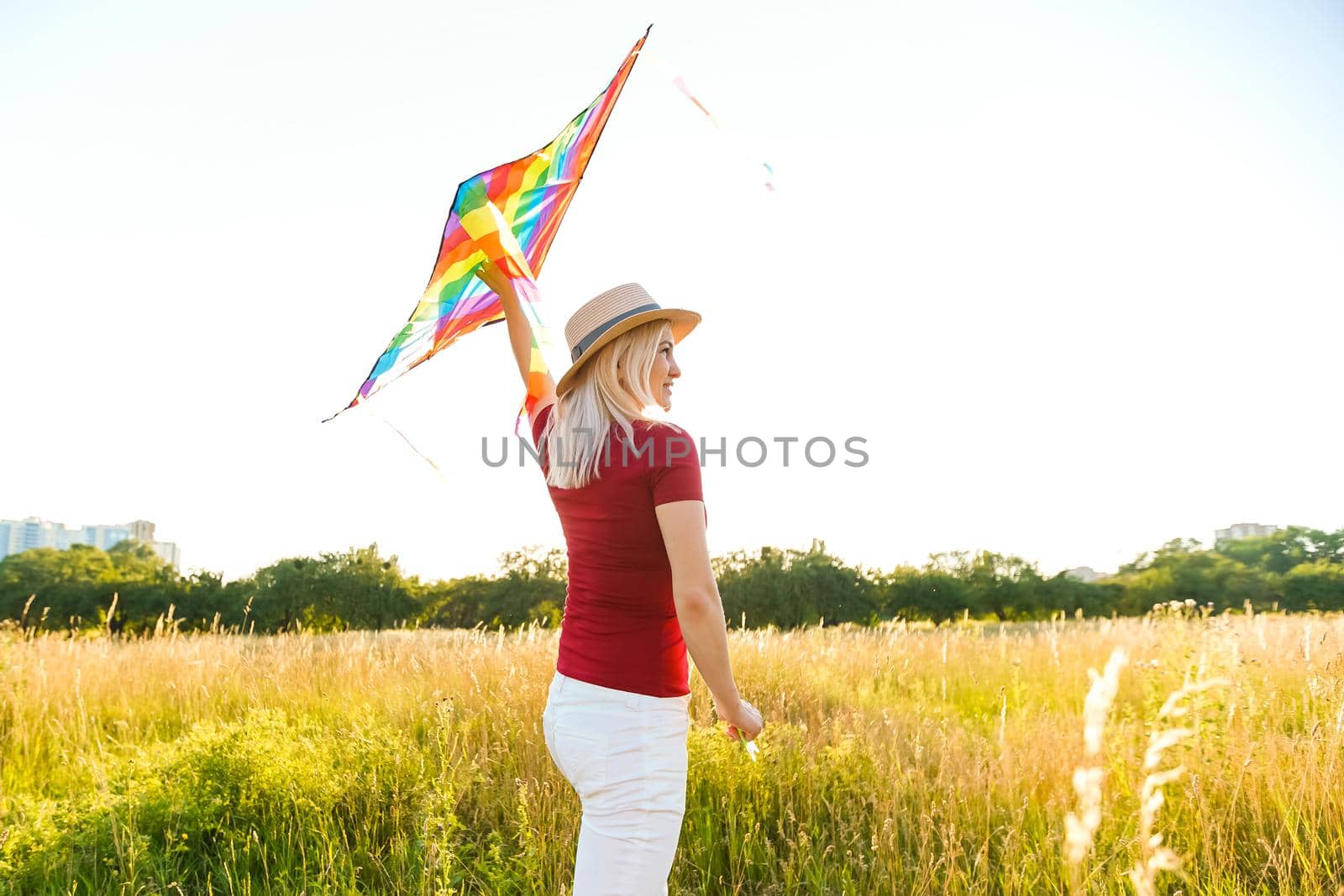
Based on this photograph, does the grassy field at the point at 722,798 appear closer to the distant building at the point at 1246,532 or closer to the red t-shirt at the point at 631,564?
the red t-shirt at the point at 631,564

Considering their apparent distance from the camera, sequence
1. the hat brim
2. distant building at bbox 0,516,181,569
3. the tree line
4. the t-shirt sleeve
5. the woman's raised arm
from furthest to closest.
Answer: distant building at bbox 0,516,181,569, the tree line, the woman's raised arm, the hat brim, the t-shirt sleeve

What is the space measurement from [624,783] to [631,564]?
0.54 metres

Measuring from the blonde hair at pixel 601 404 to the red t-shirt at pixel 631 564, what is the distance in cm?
3

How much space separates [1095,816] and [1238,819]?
3595mm

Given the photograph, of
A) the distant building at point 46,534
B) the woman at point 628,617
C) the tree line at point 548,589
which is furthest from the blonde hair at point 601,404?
the distant building at point 46,534

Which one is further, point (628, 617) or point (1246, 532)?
point (1246, 532)

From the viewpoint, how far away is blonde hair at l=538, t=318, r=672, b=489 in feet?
7.03

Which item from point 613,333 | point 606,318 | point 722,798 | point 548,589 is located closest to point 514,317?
point 606,318

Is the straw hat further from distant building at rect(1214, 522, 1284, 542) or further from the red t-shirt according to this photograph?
distant building at rect(1214, 522, 1284, 542)

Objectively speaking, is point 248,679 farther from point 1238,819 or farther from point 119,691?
point 1238,819

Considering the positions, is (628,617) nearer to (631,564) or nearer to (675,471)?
(631,564)

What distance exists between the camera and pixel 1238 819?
12.3 ft

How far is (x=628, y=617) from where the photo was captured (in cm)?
216

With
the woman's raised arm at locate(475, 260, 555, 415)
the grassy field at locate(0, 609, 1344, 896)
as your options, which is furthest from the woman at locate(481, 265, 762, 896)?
the grassy field at locate(0, 609, 1344, 896)
